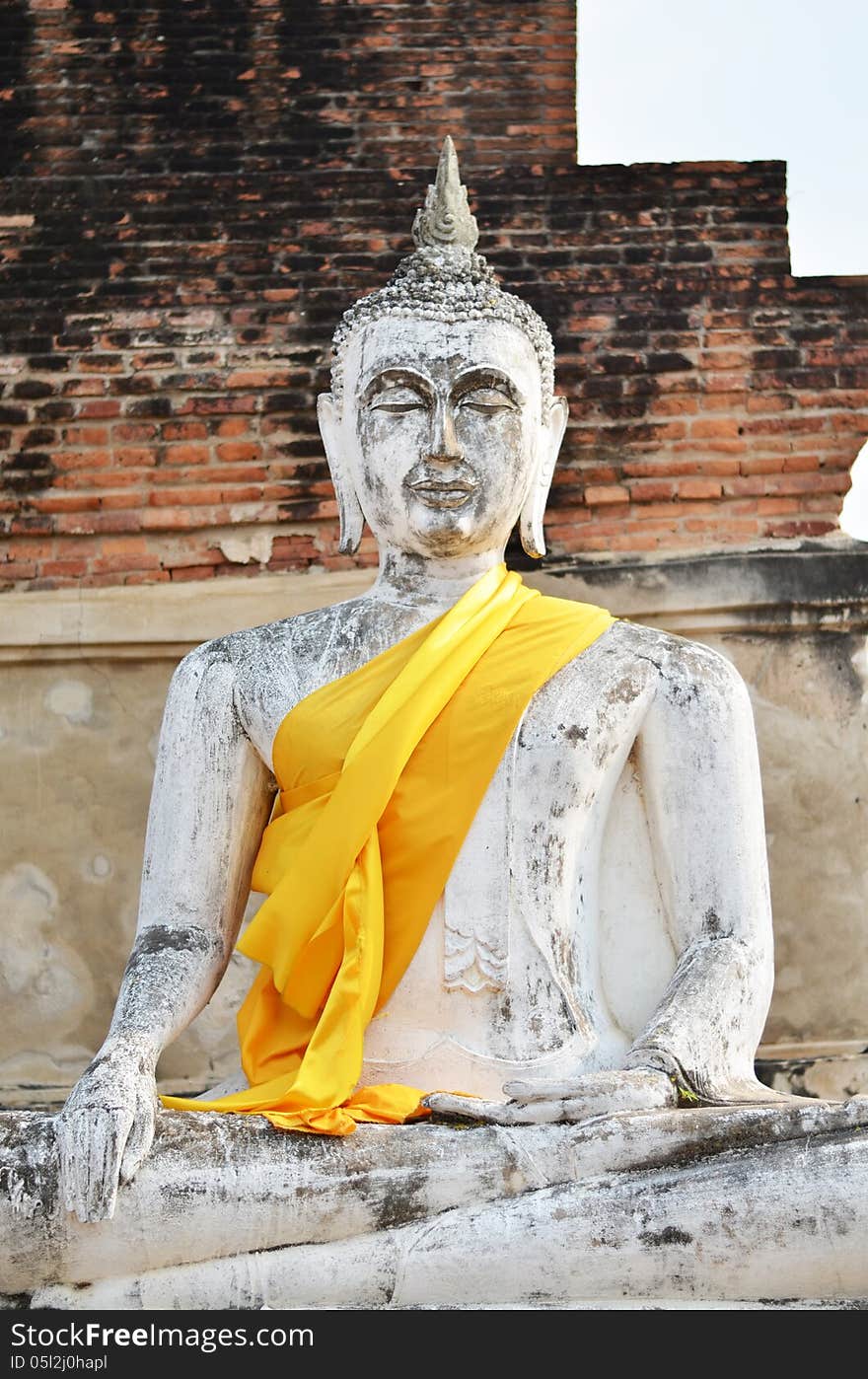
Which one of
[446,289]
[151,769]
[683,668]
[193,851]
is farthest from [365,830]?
[151,769]

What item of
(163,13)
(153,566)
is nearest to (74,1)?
(163,13)

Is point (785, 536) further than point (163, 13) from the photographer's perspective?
No

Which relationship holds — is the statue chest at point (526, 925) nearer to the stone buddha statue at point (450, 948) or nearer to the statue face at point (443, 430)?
the stone buddha statue at point (450, 948)

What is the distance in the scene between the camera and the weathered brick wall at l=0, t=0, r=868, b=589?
820 centimetres

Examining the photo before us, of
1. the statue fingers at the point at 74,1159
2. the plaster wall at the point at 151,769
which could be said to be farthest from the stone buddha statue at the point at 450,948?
the plaster wall at the point at 151,769

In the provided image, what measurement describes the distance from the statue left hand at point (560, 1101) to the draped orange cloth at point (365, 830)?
261 mm

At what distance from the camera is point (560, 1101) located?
16.2 ft

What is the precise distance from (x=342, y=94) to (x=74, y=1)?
104cm

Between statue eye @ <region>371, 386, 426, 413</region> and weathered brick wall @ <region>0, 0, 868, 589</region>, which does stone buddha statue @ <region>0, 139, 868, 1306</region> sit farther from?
weathered brick wall @ <region>0, 0, 868, 589</region>

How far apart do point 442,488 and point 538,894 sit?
3.33 ft

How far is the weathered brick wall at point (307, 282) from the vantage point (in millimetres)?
8203

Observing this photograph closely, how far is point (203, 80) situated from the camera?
866cm

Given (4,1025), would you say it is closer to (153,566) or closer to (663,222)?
(153,566)

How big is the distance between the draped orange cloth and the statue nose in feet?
1.24
